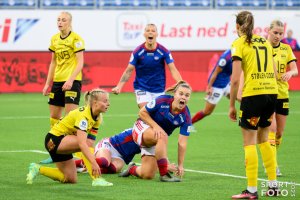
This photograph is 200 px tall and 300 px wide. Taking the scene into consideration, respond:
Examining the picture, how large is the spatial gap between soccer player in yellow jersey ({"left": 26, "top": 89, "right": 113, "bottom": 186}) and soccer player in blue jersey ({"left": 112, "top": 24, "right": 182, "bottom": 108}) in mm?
3238

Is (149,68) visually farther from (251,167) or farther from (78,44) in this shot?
(251,167)

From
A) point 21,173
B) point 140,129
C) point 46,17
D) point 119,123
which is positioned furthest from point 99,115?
point 46,17

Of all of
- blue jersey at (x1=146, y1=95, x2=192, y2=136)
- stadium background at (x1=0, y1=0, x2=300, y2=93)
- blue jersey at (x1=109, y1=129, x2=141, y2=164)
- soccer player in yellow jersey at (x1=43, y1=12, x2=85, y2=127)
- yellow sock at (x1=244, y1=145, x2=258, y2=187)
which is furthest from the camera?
stadium background at (x1=0, y1=0, x2=300, y2=93)

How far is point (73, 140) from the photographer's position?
10.8 metres

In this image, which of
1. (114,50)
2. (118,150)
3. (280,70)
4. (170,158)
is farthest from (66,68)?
(114,50)

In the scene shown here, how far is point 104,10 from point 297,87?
742 centimetres

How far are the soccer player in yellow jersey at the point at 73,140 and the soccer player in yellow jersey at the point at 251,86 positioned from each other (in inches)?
72.1

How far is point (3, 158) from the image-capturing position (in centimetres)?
1355

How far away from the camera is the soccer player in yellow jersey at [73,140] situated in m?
10.6

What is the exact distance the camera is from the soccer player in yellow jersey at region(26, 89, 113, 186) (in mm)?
10555

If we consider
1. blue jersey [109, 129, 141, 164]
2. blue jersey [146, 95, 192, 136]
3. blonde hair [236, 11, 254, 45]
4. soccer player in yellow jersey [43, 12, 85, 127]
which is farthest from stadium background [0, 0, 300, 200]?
blonde hair [236, 11, 254, 45]

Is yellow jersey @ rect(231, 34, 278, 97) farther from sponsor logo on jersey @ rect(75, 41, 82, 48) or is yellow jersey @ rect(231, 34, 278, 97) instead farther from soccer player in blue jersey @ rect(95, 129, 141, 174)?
sponsor logo on jersey @ rect(75, 41, 82, 48)

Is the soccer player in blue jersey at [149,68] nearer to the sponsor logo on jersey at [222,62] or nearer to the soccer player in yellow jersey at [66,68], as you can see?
the soccer player in yellow jersey at [66,68]

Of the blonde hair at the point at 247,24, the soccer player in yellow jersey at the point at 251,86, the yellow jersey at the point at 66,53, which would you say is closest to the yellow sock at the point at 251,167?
the soccer player in yellow jersey at the point at 251,86
